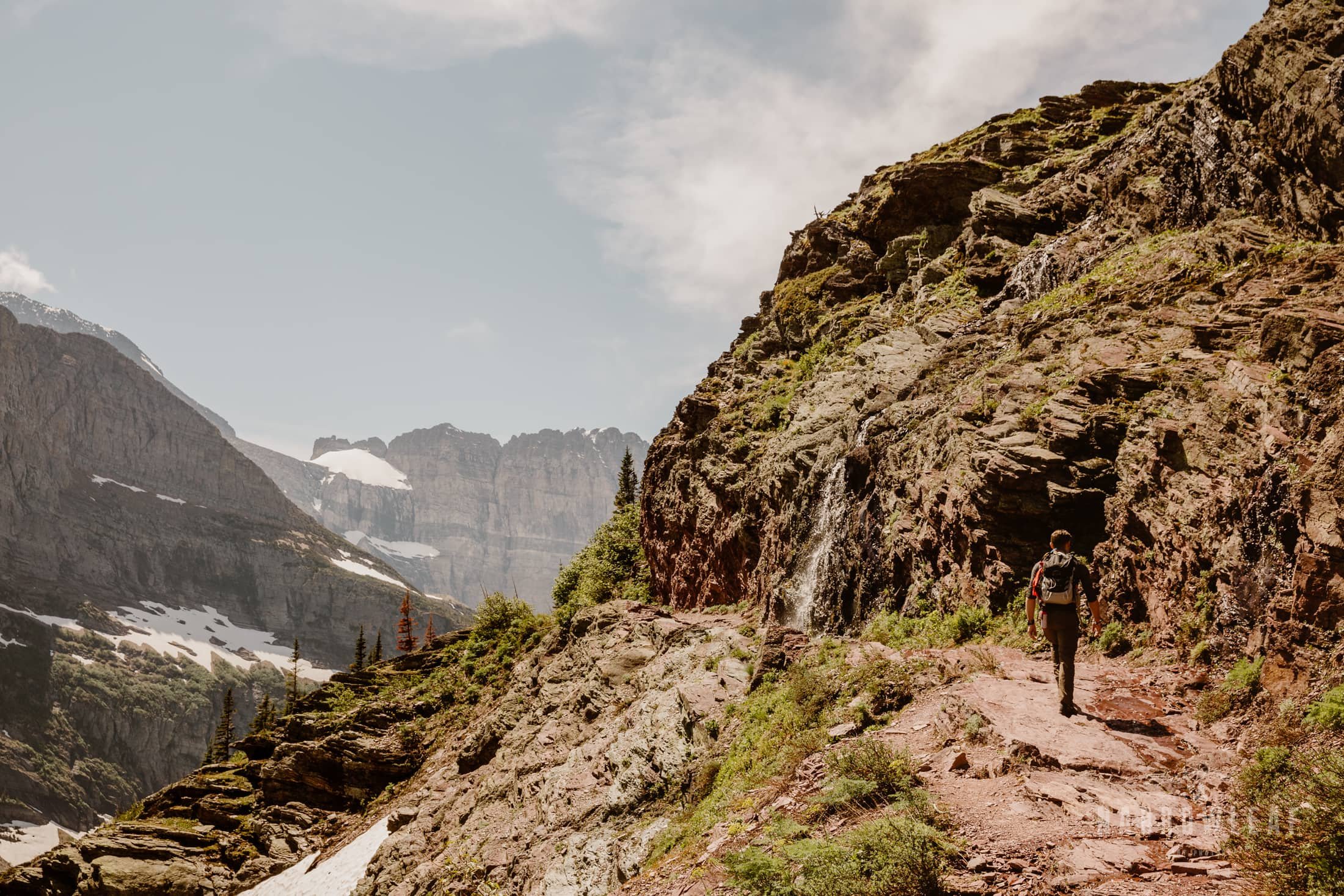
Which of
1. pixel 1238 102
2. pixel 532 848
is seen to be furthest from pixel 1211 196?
pixel 532 848

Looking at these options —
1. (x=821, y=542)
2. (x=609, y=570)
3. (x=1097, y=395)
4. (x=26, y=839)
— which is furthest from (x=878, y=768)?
(x=26, y=839)

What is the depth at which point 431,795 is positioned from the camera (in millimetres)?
24453

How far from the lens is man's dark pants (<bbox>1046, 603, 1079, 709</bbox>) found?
32.5 ft

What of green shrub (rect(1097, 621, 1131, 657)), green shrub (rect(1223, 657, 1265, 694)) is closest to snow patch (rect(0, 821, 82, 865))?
green shrub (rect(1097, 621, 1131, 657))

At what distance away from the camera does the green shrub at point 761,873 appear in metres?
7.49

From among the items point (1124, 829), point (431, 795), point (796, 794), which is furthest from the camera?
point (431, 795)

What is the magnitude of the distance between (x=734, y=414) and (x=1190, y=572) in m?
24.2

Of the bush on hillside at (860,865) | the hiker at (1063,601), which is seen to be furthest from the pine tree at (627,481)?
the bush on hillside at (860,865)

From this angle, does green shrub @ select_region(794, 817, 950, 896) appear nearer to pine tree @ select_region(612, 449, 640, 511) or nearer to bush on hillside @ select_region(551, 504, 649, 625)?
bush on hillside @ select_region(551, 504, 649, 625)

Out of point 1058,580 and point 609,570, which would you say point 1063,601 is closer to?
point 1058,580

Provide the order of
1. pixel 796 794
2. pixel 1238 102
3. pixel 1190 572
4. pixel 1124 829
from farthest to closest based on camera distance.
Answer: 1. pixel 1238 102
2. pixel 1190 572
3. pixel 796 794
4. pixel 1124 829

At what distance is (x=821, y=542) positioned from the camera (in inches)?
891

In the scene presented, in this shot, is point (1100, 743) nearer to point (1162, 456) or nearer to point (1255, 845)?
point (1255, 845)

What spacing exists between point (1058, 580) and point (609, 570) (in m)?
32.4
